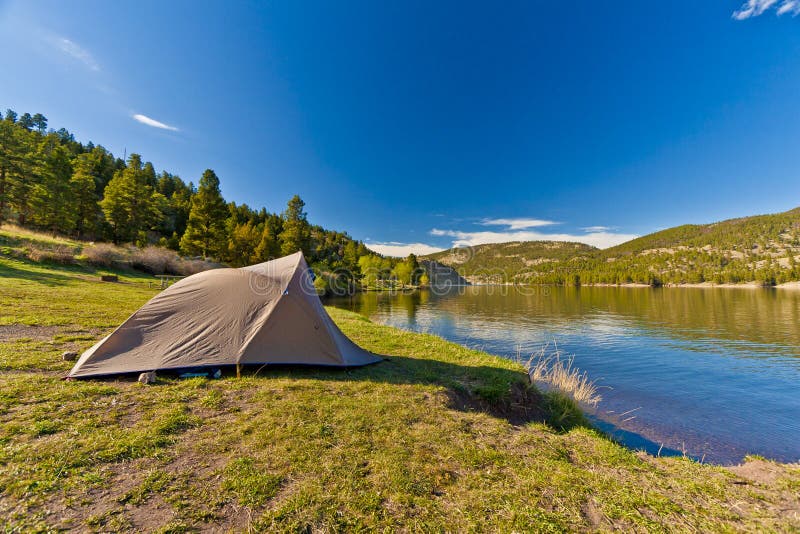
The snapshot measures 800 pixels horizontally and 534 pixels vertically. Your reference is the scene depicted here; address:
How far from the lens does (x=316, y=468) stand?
4.04m

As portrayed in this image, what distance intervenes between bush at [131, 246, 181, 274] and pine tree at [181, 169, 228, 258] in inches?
322

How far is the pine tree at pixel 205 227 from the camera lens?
40.1 metres

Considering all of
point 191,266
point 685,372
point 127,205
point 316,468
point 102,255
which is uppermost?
point 127,205

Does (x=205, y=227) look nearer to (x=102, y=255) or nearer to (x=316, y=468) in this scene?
(x=102, y=255)

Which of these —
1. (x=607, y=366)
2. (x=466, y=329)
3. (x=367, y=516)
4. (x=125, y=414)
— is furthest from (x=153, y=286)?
(x=607, y=366)

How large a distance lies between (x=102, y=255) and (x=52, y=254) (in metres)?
3.83

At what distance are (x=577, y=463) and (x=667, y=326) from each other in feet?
110

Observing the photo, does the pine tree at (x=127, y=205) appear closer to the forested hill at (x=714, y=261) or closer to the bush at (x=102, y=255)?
the bush at (x=102, y=255)

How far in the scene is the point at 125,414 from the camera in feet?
16.7

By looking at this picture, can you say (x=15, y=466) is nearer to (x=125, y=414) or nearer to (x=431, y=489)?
(x=125, y=414)

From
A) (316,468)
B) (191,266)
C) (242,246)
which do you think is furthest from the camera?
(242,246)

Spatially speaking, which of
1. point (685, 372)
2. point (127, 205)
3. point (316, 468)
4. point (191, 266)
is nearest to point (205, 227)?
point (191, 266)

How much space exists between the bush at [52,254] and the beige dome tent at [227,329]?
24.0 m

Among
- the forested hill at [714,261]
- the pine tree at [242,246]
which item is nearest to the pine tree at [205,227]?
the pine tree at [242,246]
